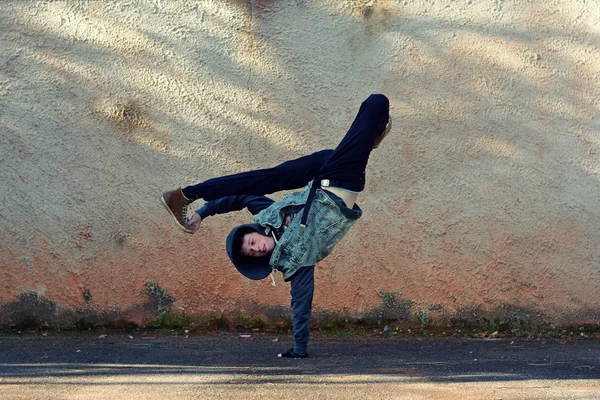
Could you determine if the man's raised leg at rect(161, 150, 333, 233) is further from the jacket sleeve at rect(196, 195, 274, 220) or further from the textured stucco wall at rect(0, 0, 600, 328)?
the textured stucco wall at rect(0, 0, 600, 328)

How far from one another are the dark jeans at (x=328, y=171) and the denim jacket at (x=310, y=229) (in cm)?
13

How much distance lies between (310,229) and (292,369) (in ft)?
2.95

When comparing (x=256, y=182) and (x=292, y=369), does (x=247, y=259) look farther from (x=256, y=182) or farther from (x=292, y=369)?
(x=292, y=369)

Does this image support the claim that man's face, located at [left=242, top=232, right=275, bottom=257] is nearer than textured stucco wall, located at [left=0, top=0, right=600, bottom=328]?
Yes

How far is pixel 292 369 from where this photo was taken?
5418mm

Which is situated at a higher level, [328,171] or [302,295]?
[328,171]

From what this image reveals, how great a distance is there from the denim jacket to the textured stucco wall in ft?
4.58

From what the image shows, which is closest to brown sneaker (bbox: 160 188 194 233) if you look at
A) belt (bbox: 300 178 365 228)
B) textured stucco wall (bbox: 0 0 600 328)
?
belt (bbox: 300 178 365 228)

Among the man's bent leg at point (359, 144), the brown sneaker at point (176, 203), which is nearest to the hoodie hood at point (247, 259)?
the brown sneaker at point (176, 203)

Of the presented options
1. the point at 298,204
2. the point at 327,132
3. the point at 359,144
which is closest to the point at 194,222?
the point at 298,204

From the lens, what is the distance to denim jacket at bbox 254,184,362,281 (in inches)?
207

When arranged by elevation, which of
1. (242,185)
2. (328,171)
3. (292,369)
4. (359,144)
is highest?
(359,144)

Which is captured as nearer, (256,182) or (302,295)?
(256,182)

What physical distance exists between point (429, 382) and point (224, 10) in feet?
10.7
